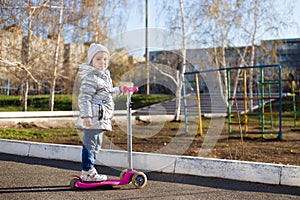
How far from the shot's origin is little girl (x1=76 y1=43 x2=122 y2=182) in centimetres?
369

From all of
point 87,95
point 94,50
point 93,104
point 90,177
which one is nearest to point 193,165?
point 90,177

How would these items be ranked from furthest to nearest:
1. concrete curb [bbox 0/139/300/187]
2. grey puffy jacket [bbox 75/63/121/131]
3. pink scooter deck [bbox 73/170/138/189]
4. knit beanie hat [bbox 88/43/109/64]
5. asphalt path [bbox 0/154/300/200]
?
concrete curb [bbox 0/139/300/187] < knit beanie hat [bbox 88/43/109/64] < pink scooter deck [bbox 73/170/138/189] < grey puffy jacket [bbox 75/63/121/131] < asphalt path [bbox 0/154/300/200]

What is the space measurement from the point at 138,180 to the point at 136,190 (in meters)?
0.13

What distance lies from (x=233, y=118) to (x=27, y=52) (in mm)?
9816

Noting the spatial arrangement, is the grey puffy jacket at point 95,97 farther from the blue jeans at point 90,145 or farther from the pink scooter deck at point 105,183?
the pink scooter deck at point 105,183

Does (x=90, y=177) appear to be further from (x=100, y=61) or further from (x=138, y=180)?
(x=100, y=61)

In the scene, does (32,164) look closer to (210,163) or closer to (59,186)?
(59,186)

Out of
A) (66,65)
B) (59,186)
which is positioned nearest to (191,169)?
(59,186)

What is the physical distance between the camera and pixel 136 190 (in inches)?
150

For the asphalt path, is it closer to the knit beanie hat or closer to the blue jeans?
the blue jeans

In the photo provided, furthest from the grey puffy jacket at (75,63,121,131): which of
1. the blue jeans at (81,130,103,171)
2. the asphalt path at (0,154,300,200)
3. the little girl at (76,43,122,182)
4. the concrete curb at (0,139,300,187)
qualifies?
the concrete curb at (0,139,300,187)

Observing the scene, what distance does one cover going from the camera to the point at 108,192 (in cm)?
372

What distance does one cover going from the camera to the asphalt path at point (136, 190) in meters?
3.58

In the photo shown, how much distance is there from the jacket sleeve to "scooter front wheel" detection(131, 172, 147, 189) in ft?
2.82
